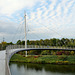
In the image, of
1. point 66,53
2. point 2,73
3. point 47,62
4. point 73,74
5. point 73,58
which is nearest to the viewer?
point 2,73

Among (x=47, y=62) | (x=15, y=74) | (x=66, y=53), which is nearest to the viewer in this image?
(x=15, y=74)

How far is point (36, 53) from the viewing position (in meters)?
36.4

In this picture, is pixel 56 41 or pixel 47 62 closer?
pixel 47 62

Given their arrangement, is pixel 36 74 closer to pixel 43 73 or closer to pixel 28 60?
pixel 43 73

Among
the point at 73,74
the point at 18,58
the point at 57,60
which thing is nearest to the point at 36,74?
the point at 73,74

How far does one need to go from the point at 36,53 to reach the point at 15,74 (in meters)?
18.4

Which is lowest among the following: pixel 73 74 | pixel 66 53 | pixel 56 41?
pixel 73 74

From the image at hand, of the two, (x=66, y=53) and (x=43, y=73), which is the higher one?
(x=66, y=53)

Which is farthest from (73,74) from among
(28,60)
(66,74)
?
(28,60)

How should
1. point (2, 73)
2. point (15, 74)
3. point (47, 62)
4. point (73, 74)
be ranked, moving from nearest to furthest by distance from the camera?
point (2, 73), point (15, 74), point (73, 74), point (47, 62)

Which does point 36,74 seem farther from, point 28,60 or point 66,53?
point 66,53

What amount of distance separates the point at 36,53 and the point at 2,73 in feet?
106

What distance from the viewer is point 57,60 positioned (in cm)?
2938

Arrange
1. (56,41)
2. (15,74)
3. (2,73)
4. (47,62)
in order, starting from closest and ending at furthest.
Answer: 1. (2,73)
2. (15,74)
3. (47,62)
4. (56,41)
